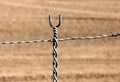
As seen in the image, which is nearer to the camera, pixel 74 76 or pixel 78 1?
pixel 74 76

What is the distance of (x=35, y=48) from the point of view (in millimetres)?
9164

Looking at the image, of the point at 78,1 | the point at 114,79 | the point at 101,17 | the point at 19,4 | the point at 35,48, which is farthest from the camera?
the point at 78,1

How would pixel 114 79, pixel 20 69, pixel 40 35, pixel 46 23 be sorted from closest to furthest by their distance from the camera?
pixel 114 79, pixel 20 69, pixel 40 35, pixel 46 23

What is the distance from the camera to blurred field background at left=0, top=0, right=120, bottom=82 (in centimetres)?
730

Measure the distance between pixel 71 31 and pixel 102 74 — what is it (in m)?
3.46

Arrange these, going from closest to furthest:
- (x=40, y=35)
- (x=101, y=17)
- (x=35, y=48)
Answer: (x=35, y=48), (x=40, y=35), (x=101, y=17)

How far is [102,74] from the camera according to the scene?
727cm

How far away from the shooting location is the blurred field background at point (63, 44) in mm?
7305

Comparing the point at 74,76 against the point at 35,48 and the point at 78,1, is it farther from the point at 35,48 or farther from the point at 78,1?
the point at 78,1

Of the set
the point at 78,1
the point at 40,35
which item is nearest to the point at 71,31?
the point at 40,35

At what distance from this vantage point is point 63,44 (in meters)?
9.53

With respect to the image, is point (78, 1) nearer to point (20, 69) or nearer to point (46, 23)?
point (46, 23)

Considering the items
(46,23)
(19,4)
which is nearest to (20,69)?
(46,23)

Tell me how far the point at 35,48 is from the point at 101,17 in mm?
3723
